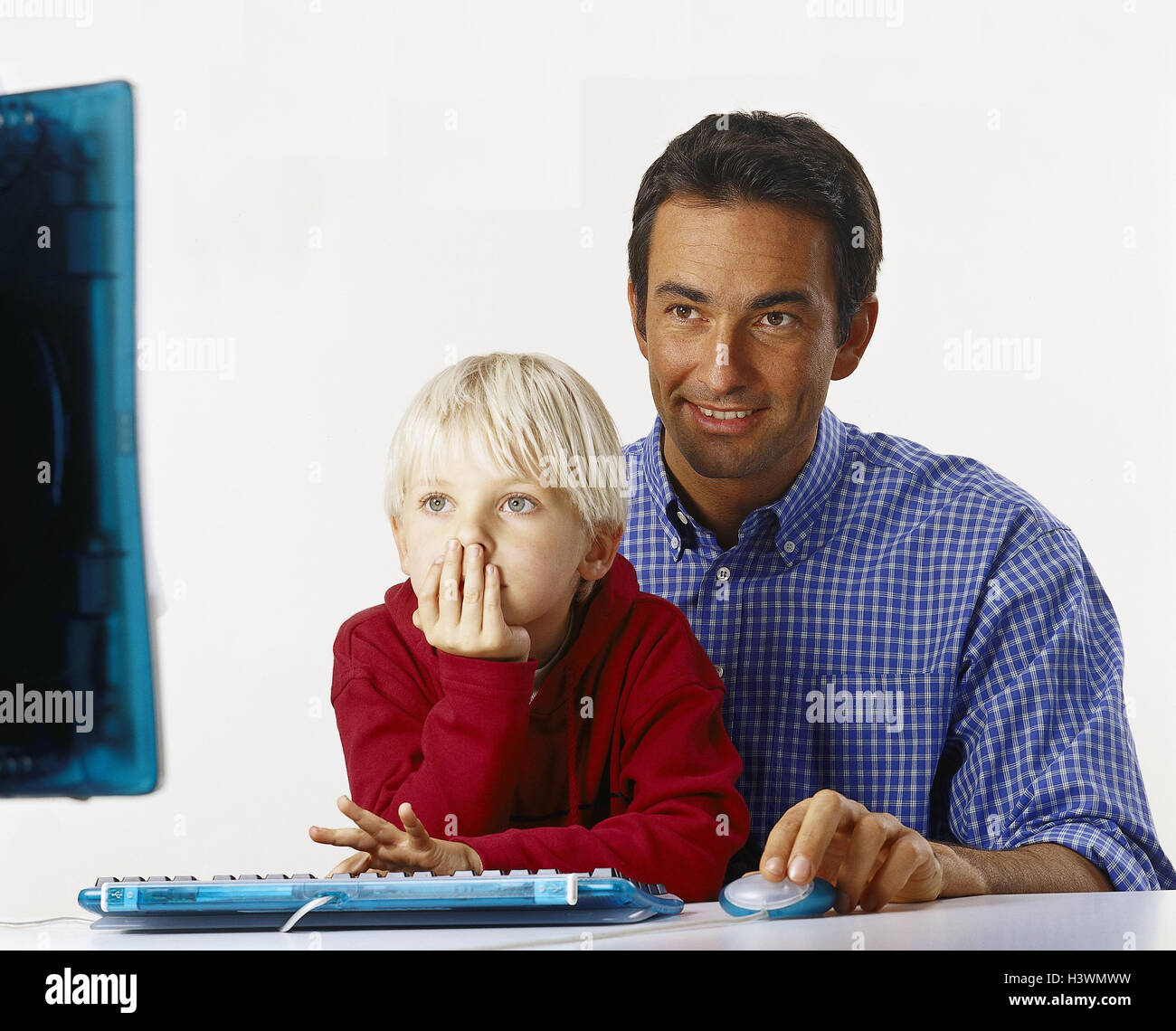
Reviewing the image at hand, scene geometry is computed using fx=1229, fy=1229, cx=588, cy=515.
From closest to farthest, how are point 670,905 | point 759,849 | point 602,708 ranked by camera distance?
1. point 670,905
2. point 602,708
3. point 759,849

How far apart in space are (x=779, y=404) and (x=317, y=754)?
28.2 inches

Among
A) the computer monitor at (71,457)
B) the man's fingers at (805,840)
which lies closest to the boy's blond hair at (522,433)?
the man's fingers at (805,840)

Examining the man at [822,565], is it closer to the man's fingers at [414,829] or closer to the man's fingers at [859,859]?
the man's fingers at [859,859]

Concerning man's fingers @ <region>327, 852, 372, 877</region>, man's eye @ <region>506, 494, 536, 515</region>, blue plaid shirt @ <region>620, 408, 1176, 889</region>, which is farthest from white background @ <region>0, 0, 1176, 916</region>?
man's fingers @ <region>327, 852, 372, 877</region>

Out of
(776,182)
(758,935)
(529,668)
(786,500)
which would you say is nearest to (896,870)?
(758,935)

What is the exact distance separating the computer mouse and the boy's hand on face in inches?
10.7

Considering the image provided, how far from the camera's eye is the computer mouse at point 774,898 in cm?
76

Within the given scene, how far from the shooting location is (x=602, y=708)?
103cm

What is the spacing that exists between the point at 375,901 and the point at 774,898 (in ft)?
0.80

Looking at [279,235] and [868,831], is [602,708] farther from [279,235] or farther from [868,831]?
[279,235]

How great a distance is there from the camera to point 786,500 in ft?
4.29

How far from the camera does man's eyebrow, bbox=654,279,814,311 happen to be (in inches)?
49.4

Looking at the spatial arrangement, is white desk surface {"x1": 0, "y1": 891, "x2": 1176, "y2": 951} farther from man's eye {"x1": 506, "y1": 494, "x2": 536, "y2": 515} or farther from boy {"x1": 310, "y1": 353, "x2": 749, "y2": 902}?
man's eye {"x1": 506, "y1": 494, "x2": 536, "y2": 515}
